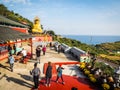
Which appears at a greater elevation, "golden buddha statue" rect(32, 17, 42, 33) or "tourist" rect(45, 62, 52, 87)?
"golden buddha statue" rect(32, 17, 42, 33)

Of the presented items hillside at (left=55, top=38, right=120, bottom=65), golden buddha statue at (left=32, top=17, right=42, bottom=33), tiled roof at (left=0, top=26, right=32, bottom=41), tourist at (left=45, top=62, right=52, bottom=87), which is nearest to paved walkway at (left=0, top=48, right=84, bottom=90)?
tourist at (left=45, top=62, right=52, bottom=87)

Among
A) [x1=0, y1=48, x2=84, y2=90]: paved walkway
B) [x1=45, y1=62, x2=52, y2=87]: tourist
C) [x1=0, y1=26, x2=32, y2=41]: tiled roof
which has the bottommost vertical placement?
[x1=0, y1=48, x2=84, y2=90]: paved walkway

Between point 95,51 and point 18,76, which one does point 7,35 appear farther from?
point 95,51

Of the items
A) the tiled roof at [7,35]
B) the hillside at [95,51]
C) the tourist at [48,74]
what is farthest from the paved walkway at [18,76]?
the hillside at [95,51]

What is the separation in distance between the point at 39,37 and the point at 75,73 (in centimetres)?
2343

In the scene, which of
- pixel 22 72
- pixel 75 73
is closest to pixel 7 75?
pixel 22 72

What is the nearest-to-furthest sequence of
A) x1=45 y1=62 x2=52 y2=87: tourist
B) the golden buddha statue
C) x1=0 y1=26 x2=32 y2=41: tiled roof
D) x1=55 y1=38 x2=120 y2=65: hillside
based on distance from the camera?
x1=45 y1=62 x2=52 y2=87: tourist
x1=0 y1=26 x2=32 y2=41: tiled roof
x1=55 y1=38 x2=120 y2=65: hillside
the golden buddha statue

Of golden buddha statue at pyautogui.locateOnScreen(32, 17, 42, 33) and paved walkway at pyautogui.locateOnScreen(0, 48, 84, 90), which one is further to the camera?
golden buddha statue at pyautogui.locateOnScreen(32, 17, 42, 33)

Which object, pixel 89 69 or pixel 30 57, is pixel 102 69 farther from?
pixel 30 57

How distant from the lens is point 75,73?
18.3m

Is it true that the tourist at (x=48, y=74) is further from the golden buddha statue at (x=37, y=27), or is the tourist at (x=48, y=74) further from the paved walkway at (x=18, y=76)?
the golden buddha statue at (x=37, y=27)

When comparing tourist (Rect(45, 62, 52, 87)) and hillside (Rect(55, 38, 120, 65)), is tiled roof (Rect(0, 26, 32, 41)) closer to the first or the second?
tourist (Rect(45, 62, 52, 87))

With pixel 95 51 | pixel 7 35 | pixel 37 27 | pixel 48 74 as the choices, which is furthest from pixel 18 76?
pixel 95 51

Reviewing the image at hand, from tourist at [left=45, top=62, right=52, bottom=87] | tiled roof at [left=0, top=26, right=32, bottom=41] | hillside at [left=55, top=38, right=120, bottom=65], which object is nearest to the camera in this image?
tourist at [left=45, top=62, right=52, bottom=87]
